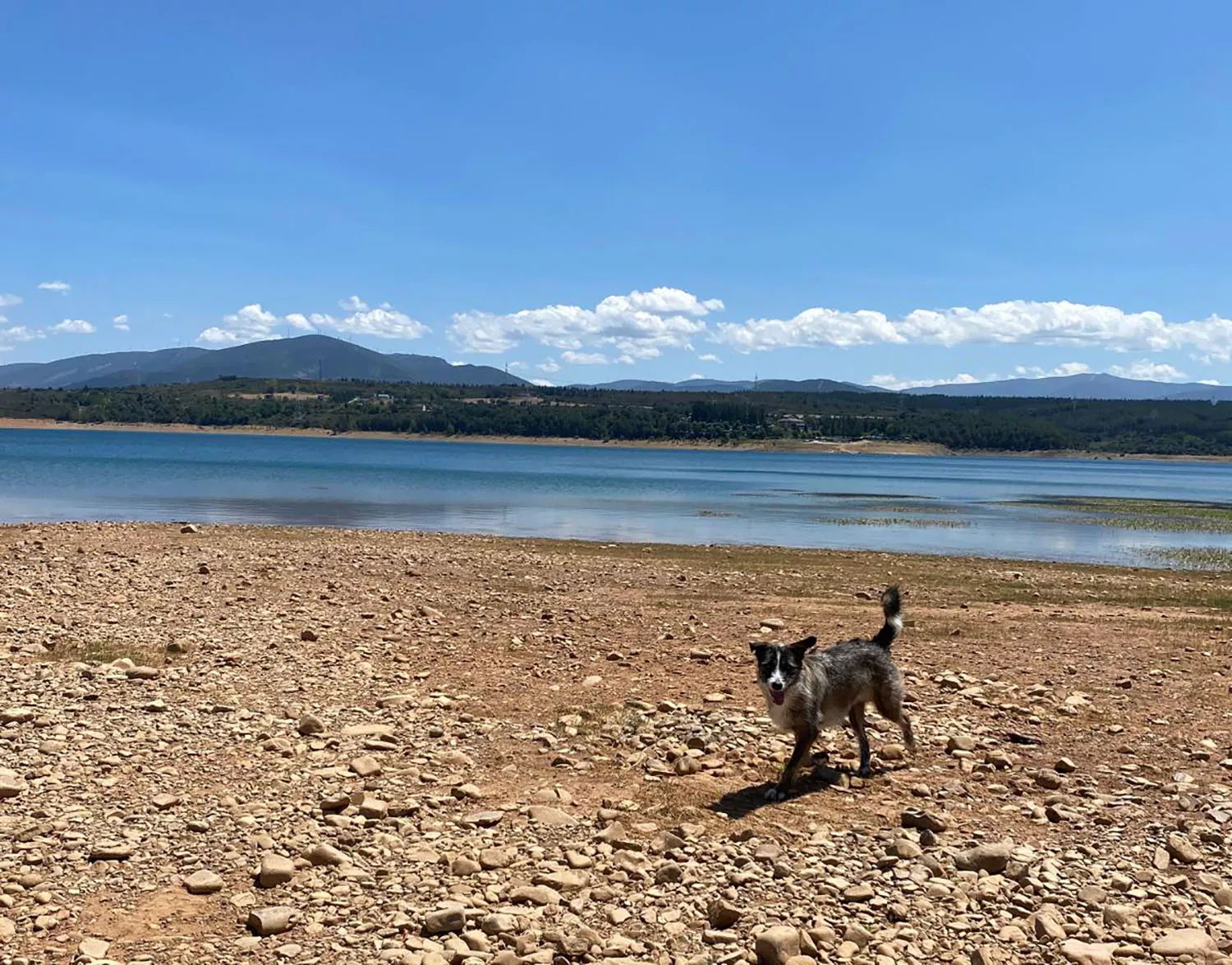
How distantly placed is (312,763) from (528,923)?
140 inches

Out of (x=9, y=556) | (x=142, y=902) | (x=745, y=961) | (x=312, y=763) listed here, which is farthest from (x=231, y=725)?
(x=9, y=556)

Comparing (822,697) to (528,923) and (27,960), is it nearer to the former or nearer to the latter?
(528,923)

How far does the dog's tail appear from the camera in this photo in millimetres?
10211

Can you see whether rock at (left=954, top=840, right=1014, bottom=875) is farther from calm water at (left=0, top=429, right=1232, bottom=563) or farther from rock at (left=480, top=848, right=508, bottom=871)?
calm water at (left=0, top=429, right=1232, bottom=563)

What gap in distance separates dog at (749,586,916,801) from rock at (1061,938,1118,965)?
2.89 metres

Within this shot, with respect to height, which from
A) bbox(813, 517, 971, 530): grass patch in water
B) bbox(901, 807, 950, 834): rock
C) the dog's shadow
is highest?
bbox(901, 807, 950, 834): rock

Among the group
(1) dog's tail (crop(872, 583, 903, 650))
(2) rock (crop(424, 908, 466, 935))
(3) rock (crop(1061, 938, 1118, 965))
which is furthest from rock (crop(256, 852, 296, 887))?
(1) dog's tail (crop(872, 583, 903, 650))

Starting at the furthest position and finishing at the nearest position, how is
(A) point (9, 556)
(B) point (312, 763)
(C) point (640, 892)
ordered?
(A) point (9, 556)
(B) point (312, 763)
(C) point (640, 892)

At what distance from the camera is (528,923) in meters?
6.50

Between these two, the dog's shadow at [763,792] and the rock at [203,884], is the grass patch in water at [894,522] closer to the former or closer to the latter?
the dog's shadow at [763,792]

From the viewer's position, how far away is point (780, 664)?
346 inches

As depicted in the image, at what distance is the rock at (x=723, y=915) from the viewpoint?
6578 mm

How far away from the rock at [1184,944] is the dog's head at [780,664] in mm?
3187

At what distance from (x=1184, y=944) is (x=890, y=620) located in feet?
14.0
